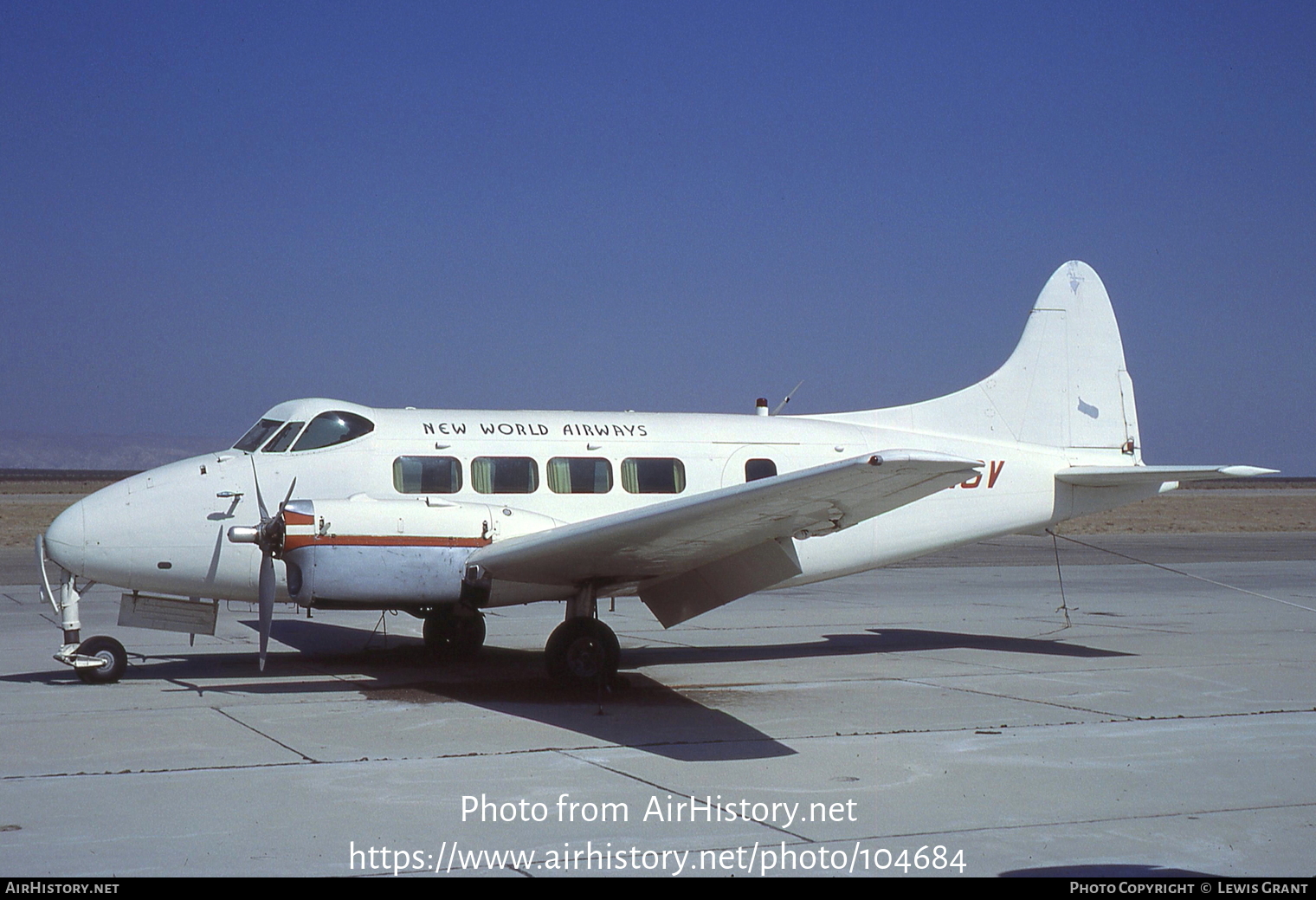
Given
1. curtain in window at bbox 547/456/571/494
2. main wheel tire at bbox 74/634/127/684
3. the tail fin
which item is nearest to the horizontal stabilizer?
the tail fin

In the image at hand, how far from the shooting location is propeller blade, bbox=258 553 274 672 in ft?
37.1

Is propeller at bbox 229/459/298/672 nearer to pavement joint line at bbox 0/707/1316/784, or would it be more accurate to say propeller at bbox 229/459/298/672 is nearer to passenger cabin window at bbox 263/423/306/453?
passenger cabin window at bbox 263/423/306/453

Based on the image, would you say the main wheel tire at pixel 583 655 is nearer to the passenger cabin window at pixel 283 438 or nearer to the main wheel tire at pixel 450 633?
the main wheel tire at pixel 450 633

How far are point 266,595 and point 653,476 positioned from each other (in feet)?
14.0

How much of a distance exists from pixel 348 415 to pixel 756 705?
508 cm

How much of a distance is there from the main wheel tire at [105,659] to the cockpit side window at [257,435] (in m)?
2.27

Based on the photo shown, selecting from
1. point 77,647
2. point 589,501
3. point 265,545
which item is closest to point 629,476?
point 589,501

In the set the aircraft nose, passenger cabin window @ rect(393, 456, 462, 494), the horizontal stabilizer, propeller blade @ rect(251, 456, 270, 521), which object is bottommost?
the aircraft nose

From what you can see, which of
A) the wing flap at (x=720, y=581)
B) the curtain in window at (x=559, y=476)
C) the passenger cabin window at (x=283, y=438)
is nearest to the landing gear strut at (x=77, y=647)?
the passenger cabin window at (x=283, y=438)

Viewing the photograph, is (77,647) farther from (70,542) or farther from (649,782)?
(649,782)

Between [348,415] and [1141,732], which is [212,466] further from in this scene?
[1141,732]

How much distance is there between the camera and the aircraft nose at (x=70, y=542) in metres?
11.6

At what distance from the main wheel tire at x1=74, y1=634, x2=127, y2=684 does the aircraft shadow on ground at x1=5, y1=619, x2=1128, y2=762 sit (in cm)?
56
